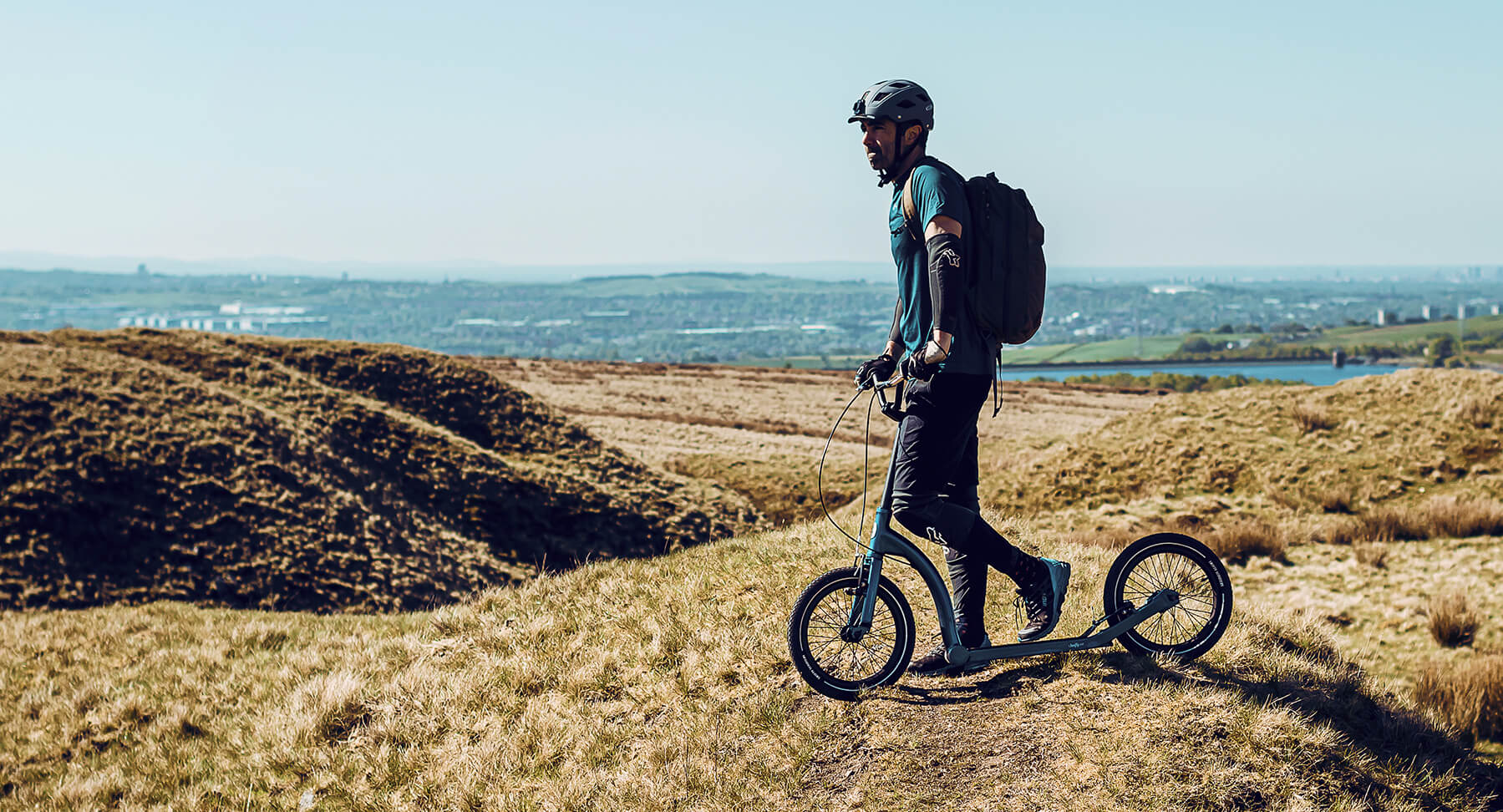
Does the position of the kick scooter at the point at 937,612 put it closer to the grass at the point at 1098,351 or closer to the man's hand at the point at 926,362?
the man's hand at the point at 926,362

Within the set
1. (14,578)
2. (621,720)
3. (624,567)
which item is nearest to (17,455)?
(14,578)

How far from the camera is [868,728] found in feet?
19.3

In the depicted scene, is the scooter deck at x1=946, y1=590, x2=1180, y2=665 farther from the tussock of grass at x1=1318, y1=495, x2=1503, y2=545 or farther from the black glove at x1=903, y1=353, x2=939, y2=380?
the tussock of grass at x1=1318, y1=495, x2=1503, y2=545

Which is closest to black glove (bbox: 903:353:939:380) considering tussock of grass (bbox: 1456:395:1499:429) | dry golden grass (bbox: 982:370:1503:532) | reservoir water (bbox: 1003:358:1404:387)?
dry golden grass (bbox: 982:370:1503:532)

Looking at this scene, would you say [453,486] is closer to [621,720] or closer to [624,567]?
[624,567]

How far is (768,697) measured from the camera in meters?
6.32

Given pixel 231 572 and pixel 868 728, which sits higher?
pixel 868 728

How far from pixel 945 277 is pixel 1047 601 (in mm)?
2291

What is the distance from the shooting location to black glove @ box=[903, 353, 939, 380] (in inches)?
218

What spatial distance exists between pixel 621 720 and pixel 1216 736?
368 centimetres

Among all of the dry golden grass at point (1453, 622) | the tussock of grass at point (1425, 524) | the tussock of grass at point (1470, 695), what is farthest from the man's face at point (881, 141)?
the tussock of grass at point (1425, 524)

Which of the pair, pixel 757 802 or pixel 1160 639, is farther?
pixel 1160 639

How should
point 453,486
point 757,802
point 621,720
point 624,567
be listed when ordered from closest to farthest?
1. point 757,802
2. point 621,720
3. point 624,567
4. point 453,486

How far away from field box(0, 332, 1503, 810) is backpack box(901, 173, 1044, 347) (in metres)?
2.34
